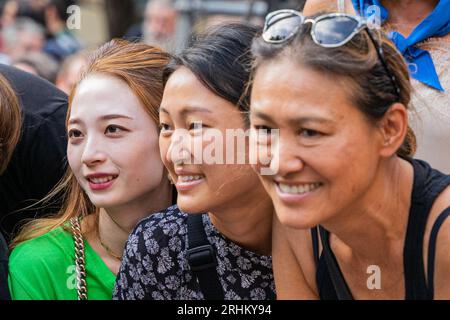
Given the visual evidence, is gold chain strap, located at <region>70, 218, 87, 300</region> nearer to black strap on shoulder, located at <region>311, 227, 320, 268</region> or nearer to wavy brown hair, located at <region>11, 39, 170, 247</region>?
wavy brown hair, located at <region>11, 39, 170, 247</region>

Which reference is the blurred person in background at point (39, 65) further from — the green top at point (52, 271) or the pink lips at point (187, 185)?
the pink lips at point (187, 185)

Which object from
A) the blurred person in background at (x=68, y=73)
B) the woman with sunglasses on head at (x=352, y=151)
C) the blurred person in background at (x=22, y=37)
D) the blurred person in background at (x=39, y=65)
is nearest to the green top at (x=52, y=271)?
the woman with sunglasses on head at (x=352, y=151)

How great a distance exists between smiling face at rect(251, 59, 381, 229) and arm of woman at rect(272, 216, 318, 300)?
1.30 feet

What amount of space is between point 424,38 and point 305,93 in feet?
3.83

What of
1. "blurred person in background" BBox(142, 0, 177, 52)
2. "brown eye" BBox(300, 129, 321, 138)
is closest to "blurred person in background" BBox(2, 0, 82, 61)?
"blurred person in background" BBox(142, 0, 177, 52)

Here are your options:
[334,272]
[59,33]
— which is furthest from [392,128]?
[59,33]

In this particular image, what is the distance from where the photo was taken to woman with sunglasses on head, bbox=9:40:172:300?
3172 mm

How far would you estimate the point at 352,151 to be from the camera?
7.66ft

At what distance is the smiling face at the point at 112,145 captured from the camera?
125 inches

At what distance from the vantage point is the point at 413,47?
10.9 feet

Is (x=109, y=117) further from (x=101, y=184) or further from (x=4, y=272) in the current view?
(x=4, y=272)
